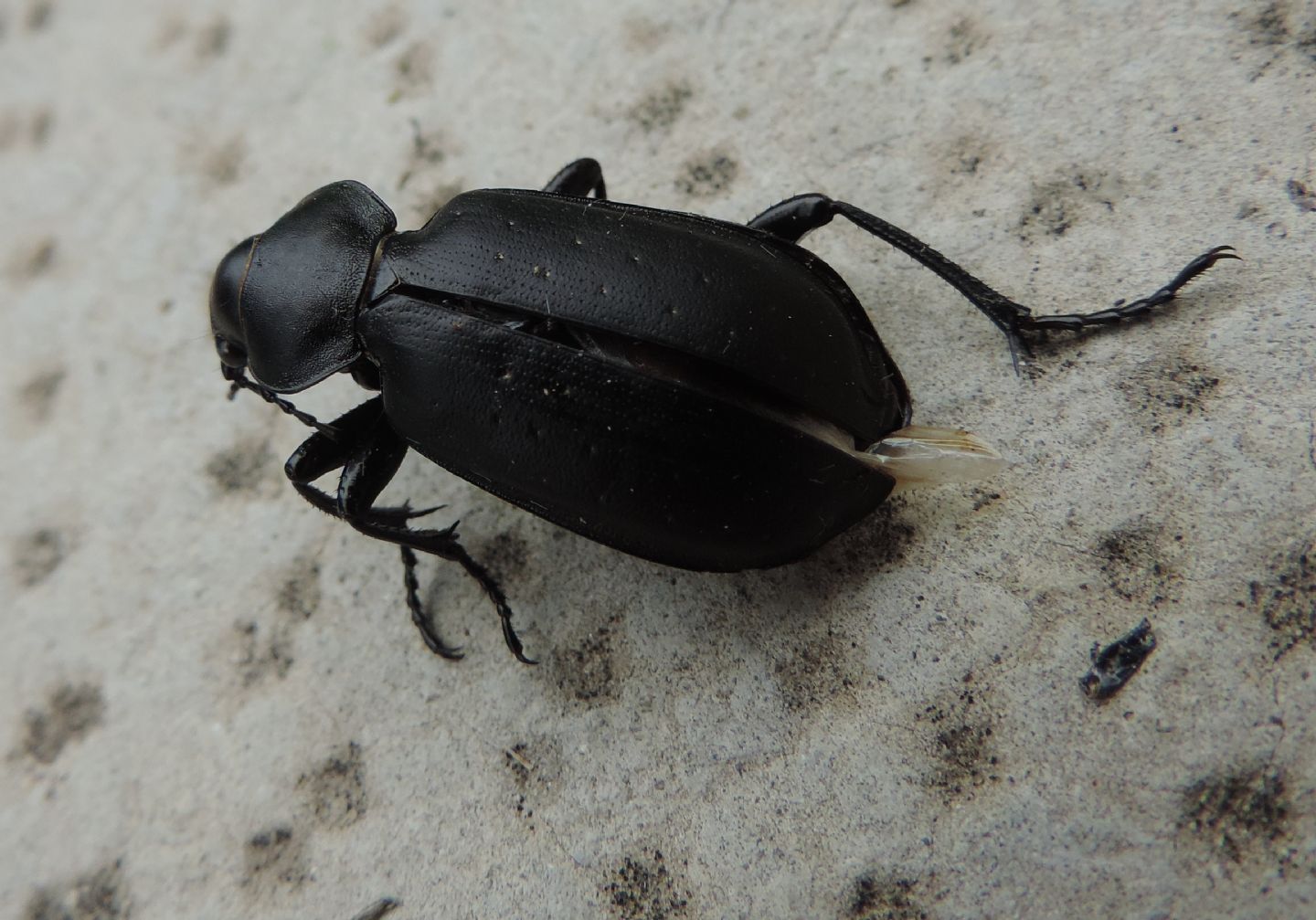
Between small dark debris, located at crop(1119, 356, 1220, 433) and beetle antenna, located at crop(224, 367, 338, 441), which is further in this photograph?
beetle antenna, located at crop(224, 367, 338, 441)

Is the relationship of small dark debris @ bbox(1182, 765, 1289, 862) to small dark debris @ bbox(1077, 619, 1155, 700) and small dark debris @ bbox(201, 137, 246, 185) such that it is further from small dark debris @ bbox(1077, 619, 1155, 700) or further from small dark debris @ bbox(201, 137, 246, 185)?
small dark debris @ bbox(201, 137, 246, 185)

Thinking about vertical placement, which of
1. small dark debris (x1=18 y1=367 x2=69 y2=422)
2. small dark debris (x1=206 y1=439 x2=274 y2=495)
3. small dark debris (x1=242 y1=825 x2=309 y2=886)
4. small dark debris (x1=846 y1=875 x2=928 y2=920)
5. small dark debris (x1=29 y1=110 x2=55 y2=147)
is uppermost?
small dark debris (x1=29 y1=110 x2=55 y2=147)

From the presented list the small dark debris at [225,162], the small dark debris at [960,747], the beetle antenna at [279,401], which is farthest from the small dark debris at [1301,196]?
the small dark debris at [225,162]

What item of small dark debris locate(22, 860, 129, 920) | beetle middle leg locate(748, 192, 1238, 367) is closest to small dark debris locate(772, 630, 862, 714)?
beetle middle leg locate(748, 192, 1238, 367)

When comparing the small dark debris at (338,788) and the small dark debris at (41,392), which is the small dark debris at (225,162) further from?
the small dark debris at (338,788)

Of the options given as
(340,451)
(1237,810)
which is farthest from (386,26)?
(1237,810)

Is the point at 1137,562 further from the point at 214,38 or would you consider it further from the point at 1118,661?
the point at 214,38
